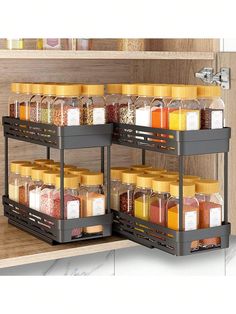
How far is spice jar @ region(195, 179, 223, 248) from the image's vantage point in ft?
6.22

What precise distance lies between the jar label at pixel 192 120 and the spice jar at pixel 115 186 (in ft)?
1.19

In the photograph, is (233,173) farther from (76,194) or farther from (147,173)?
(76,194)

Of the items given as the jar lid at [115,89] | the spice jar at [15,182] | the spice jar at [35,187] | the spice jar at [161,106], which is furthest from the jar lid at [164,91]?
the spice jar at [15,182]

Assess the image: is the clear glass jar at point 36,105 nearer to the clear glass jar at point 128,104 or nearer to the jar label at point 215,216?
the clear glass jar at point 128,104

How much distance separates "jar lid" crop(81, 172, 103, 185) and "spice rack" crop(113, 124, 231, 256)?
0.12 meters

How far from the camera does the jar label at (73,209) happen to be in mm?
1957

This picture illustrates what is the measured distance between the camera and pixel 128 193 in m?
2.08

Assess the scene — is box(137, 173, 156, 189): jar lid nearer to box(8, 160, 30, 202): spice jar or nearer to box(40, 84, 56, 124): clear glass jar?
box(40, 84, 56, 124): clear glass jar

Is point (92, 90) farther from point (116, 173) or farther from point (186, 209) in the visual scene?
point (186, 209)

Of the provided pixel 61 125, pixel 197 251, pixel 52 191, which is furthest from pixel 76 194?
pixel 197 251

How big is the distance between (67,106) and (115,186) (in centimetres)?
32

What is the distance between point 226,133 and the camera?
1.88 meters

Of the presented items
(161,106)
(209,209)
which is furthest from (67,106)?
(209,209)
